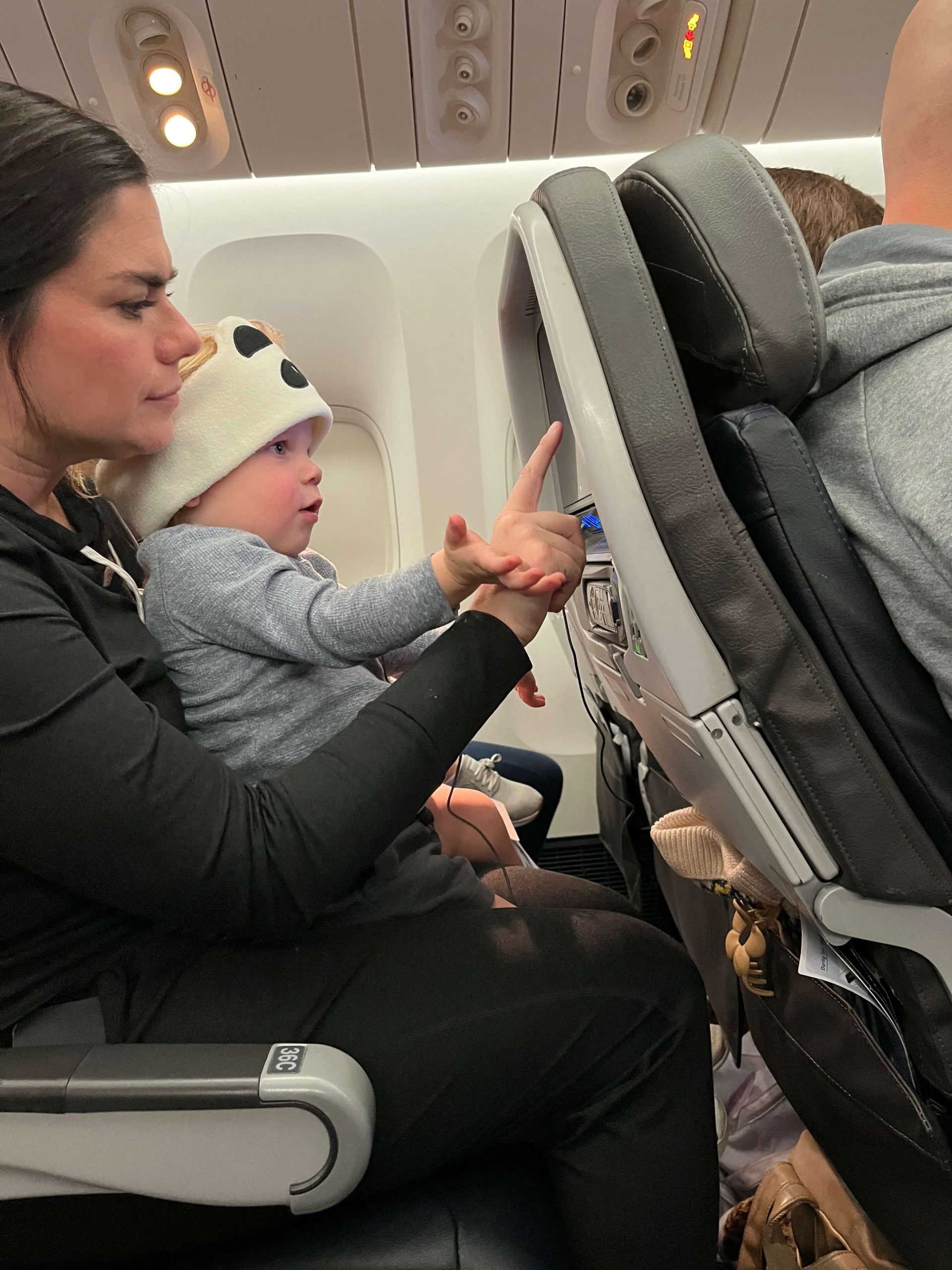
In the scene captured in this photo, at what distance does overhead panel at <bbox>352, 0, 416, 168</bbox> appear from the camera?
5.57ft

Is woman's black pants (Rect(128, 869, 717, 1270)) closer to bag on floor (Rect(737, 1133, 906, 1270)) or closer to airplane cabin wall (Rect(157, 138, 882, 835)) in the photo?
bag on floor (Rect(737, 1133, 906, 1270))

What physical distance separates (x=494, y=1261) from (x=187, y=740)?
0.52m

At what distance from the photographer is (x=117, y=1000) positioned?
72 centimetres

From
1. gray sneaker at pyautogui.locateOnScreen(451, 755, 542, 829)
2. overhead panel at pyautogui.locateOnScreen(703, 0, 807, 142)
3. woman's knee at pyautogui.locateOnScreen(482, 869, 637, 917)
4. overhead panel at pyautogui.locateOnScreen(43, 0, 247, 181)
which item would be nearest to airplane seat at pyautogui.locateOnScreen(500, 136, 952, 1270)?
woman's knee at pyautogui.locateOnScreen(482, 869, 637, 917)

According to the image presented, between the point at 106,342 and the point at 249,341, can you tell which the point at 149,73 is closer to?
the point at 249,341

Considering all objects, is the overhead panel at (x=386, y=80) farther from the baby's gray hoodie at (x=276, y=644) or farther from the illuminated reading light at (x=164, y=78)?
the baby's gray hoodie at (x=276, y=644)

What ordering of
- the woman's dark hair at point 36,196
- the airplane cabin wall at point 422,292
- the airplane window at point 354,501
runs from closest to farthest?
1. the woman's dark hair at point 36,196
2. the airplane cabin wall at point 422,292
3. the airplane window at point 354,501

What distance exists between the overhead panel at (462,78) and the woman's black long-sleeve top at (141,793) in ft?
5.22

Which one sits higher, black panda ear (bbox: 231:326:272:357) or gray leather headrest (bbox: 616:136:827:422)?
gray leather headrest (bbox: 616:136:827:422)

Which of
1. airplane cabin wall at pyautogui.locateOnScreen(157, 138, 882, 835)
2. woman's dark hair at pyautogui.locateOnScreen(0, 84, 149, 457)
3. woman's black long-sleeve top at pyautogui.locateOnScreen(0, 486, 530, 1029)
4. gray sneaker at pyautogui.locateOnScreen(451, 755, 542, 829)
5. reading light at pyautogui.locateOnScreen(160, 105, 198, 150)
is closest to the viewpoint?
woman's black long-sleeve top at pyautogui.locateOnScreen(0, 486, 530, 1029)

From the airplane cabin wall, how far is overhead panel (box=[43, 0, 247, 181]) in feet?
Answer: 0.61

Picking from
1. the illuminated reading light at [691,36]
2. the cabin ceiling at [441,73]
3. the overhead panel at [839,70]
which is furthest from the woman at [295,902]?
the overhead panel at [839,70]

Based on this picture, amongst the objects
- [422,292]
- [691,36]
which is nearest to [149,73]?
[422,292]

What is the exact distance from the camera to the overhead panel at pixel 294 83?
168 cm
